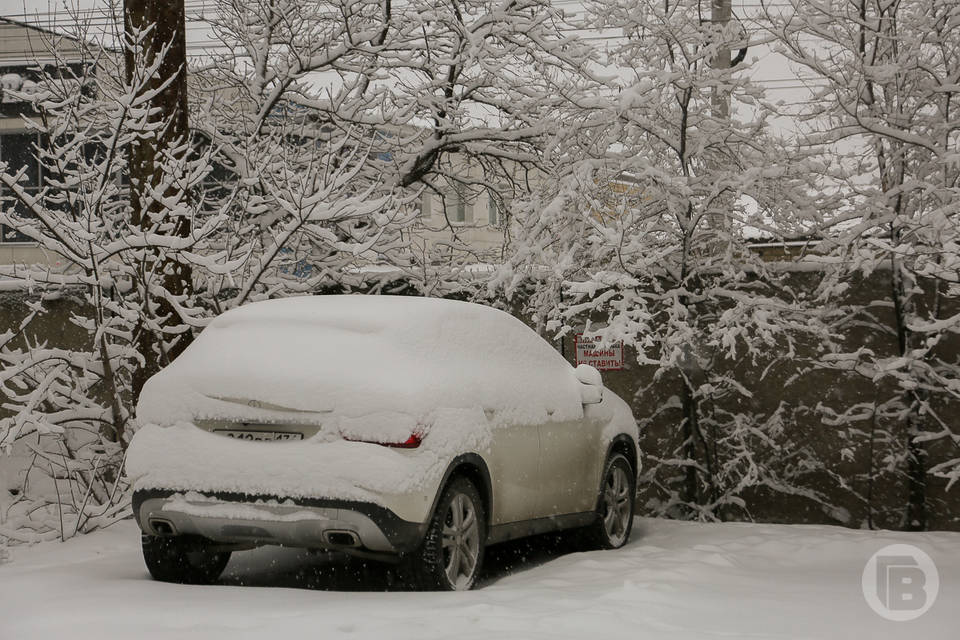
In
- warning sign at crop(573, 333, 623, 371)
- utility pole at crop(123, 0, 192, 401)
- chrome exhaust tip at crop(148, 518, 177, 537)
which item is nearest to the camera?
chrome exhaust tip at crop(148, 518, 177, 537)

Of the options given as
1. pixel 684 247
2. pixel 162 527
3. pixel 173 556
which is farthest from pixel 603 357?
pixel 162 527

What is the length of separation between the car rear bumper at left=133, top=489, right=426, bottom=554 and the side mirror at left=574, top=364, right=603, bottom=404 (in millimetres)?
2528

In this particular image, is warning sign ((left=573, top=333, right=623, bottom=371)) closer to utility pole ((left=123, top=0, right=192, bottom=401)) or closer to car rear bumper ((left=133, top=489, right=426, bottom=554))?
utility pole ((left=123, top=0, right=192, bottom=401))

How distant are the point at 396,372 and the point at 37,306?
380cm

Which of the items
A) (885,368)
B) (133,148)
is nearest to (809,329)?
(885,368)

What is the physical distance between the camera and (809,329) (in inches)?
380

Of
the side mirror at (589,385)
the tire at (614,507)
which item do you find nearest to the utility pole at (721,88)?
the side mirror at (589,385)

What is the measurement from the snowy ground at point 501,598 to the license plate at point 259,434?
0.75 m

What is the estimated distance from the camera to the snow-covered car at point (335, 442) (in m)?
5.84

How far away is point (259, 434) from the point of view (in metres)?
6.02

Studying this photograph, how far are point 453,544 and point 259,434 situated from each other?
1189 millimetres

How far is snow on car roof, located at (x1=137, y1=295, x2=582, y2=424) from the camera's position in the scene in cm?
597

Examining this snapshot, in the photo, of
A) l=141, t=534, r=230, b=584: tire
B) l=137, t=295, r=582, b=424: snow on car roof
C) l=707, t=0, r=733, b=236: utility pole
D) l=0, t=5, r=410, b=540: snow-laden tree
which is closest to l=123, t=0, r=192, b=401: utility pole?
l=0, t=5, r=410, b=540: snow-laden tree

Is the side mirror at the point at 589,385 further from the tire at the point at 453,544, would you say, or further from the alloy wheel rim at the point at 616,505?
the tire at the point at 453,544
